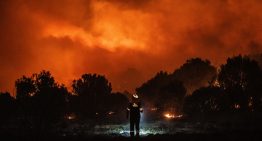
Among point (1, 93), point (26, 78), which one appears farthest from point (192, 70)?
point (26, 78)

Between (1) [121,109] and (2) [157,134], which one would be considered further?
(1) [121,109]

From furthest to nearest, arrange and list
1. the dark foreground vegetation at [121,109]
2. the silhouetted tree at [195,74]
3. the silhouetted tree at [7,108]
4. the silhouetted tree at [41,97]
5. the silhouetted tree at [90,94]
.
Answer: the silhouetted tree at [195,74] → the silhouetted tree at [90,94] → the silhouetted tree at [7,108] → the silhouetted tree at [41,97] → the dark foreground vegetation at [121,109]

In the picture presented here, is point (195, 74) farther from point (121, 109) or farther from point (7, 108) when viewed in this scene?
point (7, 108)

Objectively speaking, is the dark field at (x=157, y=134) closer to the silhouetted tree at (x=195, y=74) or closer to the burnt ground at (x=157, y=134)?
the burnt ground at (x=157, y=134)

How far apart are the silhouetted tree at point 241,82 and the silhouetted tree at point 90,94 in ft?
84.3

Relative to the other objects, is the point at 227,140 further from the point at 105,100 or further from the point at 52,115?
the point at 105,100

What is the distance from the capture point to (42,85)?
167 ft

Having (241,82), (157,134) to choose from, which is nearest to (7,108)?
(241,82)

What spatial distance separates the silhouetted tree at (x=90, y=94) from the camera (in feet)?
273

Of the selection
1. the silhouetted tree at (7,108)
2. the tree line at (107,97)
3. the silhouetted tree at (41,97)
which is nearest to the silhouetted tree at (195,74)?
the tree line at (107,97)

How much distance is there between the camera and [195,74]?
156500mm

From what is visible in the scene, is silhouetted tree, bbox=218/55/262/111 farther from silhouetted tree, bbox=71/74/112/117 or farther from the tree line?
silhouetted tree, bbox=71/74/112/117

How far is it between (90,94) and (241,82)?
3044 centimetres

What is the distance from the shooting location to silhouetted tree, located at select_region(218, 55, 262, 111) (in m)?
66.6
